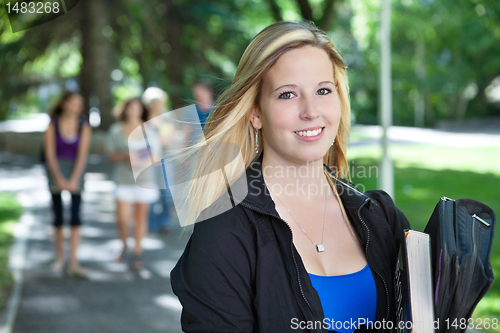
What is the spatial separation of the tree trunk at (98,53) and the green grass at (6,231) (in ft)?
24.5

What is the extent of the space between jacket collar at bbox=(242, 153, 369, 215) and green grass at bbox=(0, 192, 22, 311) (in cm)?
401

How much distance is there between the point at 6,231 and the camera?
8.38 m

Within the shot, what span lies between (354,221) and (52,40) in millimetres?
20269

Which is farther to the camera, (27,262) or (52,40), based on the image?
(52,40)

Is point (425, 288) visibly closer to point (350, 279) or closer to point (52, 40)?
point (350, 279)

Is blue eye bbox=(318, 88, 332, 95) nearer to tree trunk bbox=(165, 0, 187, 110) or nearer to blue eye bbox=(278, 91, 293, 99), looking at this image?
blue eye bbox=(278, 91, 293, 99)

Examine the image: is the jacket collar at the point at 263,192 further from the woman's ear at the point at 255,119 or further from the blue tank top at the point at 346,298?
the blue tank top at the point at 346,298

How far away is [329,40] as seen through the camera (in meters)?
2.01

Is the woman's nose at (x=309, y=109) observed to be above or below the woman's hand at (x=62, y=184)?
above

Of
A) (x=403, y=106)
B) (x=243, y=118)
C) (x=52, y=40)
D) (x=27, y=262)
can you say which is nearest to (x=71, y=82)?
(x=52, y=40)

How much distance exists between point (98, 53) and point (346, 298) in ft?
58.7

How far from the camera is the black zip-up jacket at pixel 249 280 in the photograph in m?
1.55

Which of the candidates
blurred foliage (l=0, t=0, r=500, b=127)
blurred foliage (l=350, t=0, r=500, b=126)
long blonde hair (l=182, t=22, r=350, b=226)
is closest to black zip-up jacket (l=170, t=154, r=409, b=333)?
long blonde hair (l=182, t=22, r=350, b=226)

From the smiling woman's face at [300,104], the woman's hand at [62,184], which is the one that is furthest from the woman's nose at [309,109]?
the woman's hand at [62,184]
